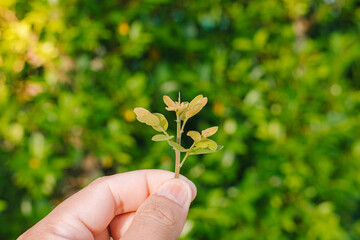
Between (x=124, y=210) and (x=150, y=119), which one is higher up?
(x=150, y=119)

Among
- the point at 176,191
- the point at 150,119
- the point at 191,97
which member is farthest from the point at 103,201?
the point at 191,97

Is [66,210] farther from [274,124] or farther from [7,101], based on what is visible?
[274,124]

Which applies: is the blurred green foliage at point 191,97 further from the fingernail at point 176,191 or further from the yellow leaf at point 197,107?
the yellow leaf at point 197,107

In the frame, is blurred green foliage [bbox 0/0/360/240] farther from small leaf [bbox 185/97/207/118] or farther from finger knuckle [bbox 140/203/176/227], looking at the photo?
small leaf [bbox 185/97/207/118]

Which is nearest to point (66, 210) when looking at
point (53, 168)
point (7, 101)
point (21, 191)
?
point (53, 168)

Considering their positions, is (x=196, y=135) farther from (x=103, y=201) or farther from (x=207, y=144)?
(x=103, y=201)

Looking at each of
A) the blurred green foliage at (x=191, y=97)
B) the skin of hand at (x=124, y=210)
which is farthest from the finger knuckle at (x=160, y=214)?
the blurred green foliage at (x=191, y=97)

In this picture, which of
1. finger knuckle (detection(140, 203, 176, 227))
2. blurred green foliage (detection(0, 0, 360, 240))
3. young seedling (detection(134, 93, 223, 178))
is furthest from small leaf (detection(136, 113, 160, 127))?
blurred green foliage (detection(0, 0, 360, 240))

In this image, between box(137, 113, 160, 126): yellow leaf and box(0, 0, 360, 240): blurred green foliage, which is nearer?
box(137, 113, 160, 126): yellow leaf
